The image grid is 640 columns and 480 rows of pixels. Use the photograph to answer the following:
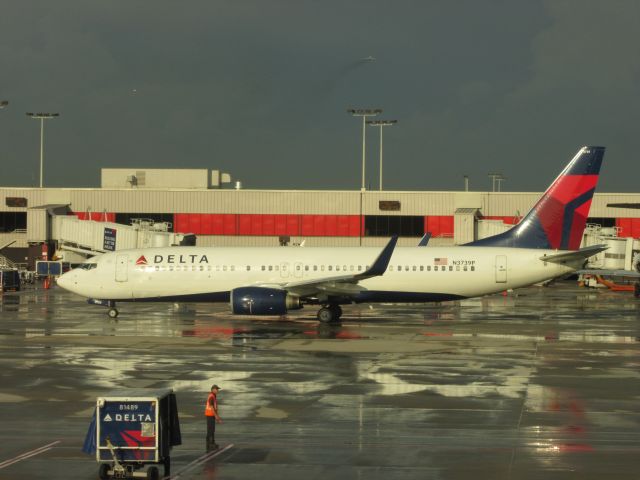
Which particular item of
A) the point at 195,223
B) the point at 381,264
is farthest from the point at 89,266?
the point at 195,223

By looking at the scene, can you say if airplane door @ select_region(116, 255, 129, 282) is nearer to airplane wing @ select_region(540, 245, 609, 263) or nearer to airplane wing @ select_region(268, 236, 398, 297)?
airplane wing @ select_region(268, 236, 398, 297)

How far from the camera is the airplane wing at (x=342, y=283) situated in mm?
42312

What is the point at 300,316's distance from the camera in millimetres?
49062

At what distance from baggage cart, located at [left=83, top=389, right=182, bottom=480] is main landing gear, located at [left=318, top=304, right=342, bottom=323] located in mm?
27971

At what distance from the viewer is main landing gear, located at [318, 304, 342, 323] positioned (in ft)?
146

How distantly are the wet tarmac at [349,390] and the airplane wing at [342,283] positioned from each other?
1.78 metres

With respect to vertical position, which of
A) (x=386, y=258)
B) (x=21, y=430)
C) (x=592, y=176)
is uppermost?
(x=592, y=176)

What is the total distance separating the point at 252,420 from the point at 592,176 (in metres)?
30.5

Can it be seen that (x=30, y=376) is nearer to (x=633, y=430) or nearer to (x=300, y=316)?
(x=633, y=430)

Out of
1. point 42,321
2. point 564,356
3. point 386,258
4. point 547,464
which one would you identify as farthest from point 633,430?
point 42,321

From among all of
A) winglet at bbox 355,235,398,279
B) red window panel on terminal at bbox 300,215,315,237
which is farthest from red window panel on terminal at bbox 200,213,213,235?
winglet at bbox 355,235,398,279

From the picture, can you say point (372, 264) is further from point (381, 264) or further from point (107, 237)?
point (107, 237)

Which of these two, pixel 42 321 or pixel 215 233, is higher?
pixel 215 233

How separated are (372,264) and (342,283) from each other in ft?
5.82
